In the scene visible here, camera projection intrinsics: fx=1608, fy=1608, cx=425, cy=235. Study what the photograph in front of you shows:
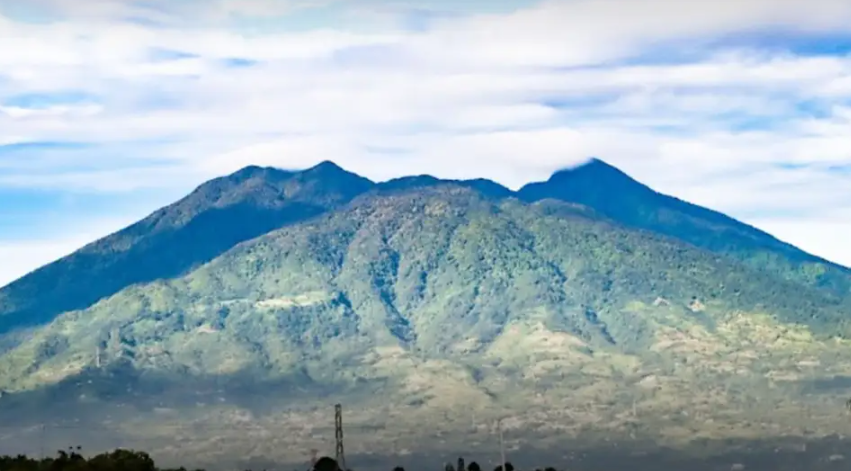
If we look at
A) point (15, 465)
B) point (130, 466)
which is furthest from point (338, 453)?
point (15, 465)

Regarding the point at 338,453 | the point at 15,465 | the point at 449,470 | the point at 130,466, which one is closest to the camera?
the point at 338,453

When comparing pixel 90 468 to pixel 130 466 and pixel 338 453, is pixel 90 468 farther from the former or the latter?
pixel 338 453

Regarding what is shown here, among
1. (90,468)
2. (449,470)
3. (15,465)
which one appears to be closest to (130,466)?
(90,468)

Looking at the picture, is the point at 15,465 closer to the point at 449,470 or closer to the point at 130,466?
the point at 130,466

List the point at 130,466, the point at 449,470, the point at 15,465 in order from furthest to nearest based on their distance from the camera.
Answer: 1. the point at 449,470
2. the point at 15,465
3. the point at 130,466

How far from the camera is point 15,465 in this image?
173m

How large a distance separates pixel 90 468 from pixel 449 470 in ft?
187

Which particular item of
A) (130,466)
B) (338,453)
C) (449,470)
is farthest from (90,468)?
(449,470)

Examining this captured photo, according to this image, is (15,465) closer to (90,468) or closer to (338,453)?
(90,468)

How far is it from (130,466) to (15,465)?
20977 millimetres

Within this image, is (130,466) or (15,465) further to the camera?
(15,465)

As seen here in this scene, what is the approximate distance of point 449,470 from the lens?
19612 centimetres

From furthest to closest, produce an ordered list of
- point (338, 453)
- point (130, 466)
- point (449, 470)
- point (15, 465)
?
point (449, 470)
point (15, 465)
point (130, 466)
point (338, 453)

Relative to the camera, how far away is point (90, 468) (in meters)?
151
